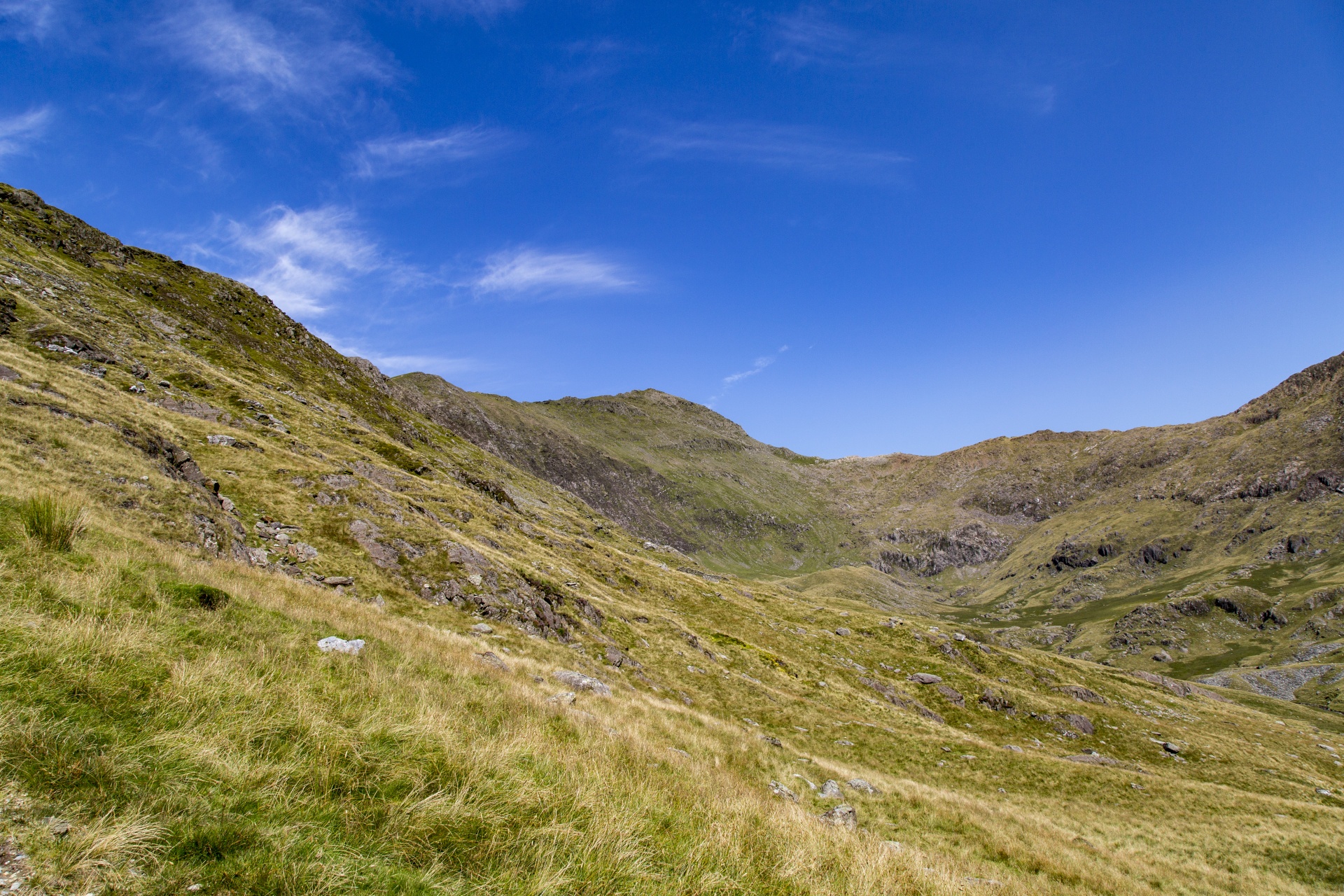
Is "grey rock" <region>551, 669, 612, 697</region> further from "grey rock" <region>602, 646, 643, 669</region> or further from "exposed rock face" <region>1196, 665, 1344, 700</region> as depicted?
"exposed rock face" <region>1196, 665, 1344, 700</region>

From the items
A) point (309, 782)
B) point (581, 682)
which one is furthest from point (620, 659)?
point (309, 782)

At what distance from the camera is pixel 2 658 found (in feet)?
21.1

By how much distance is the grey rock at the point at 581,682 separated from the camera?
65.8ft

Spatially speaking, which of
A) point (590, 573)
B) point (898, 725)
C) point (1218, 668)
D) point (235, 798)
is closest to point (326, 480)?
point (590, 573)

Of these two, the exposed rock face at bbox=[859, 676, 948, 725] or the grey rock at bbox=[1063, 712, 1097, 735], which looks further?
the grey rock at bbox=[1063, 712, 1097, 735]

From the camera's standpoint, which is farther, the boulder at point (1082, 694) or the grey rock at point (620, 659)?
the boulder at point (1082, 694)

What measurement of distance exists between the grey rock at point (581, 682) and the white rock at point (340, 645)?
27.8 feet

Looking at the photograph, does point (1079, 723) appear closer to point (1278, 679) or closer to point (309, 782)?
point (309, 782)

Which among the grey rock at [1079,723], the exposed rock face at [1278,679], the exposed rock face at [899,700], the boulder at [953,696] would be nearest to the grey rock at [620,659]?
the exposed rock face at [899,700]

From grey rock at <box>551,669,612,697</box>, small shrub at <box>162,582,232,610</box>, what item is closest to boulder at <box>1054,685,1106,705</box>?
grey rock at <box>551,669,612,697</box>

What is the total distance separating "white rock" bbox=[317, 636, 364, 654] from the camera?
1166cm

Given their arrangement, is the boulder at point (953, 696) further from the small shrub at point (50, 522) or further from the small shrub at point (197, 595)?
the small shrub at point (50, 522)

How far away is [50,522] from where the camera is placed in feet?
37.0

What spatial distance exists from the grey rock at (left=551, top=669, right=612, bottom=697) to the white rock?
8468mm
